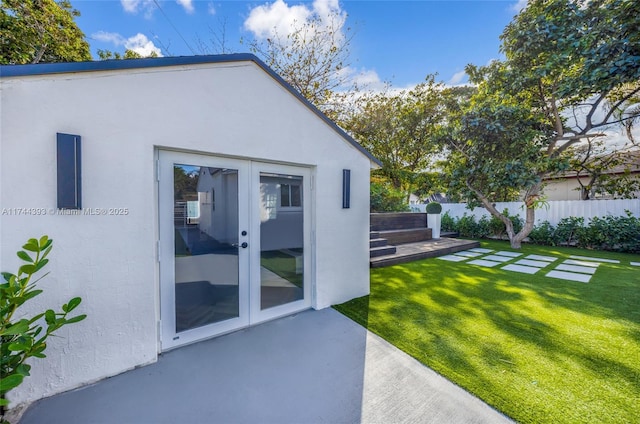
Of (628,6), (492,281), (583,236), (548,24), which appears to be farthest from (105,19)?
(583,236)

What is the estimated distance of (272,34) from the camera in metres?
9.96

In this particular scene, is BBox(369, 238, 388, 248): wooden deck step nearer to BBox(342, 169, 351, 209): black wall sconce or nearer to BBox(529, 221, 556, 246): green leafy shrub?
BBox(342, 169, 351, 209): black wall sconce

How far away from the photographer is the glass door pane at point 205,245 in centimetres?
314

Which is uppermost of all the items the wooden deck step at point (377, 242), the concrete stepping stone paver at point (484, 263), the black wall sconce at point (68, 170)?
the black wall sconce at point (68, 170)

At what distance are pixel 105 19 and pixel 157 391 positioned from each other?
8.40 m

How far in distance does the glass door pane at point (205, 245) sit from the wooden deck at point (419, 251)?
178 inches

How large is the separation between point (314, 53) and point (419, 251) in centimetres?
918

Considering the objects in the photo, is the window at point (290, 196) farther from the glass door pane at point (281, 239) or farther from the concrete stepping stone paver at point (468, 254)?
the concrete stepping stone paver at point (468, 254)

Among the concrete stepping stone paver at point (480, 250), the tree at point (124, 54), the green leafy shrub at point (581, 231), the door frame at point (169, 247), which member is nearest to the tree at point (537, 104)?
the concrete stepping stone paver at point (480, 250)

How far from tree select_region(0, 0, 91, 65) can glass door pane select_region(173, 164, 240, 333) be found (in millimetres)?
8924

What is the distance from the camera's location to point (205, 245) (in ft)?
10.8

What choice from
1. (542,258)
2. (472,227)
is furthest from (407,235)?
(472,227)

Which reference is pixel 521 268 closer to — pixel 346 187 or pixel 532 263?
pixel 532 263

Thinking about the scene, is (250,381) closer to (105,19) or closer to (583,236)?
(105,19)
